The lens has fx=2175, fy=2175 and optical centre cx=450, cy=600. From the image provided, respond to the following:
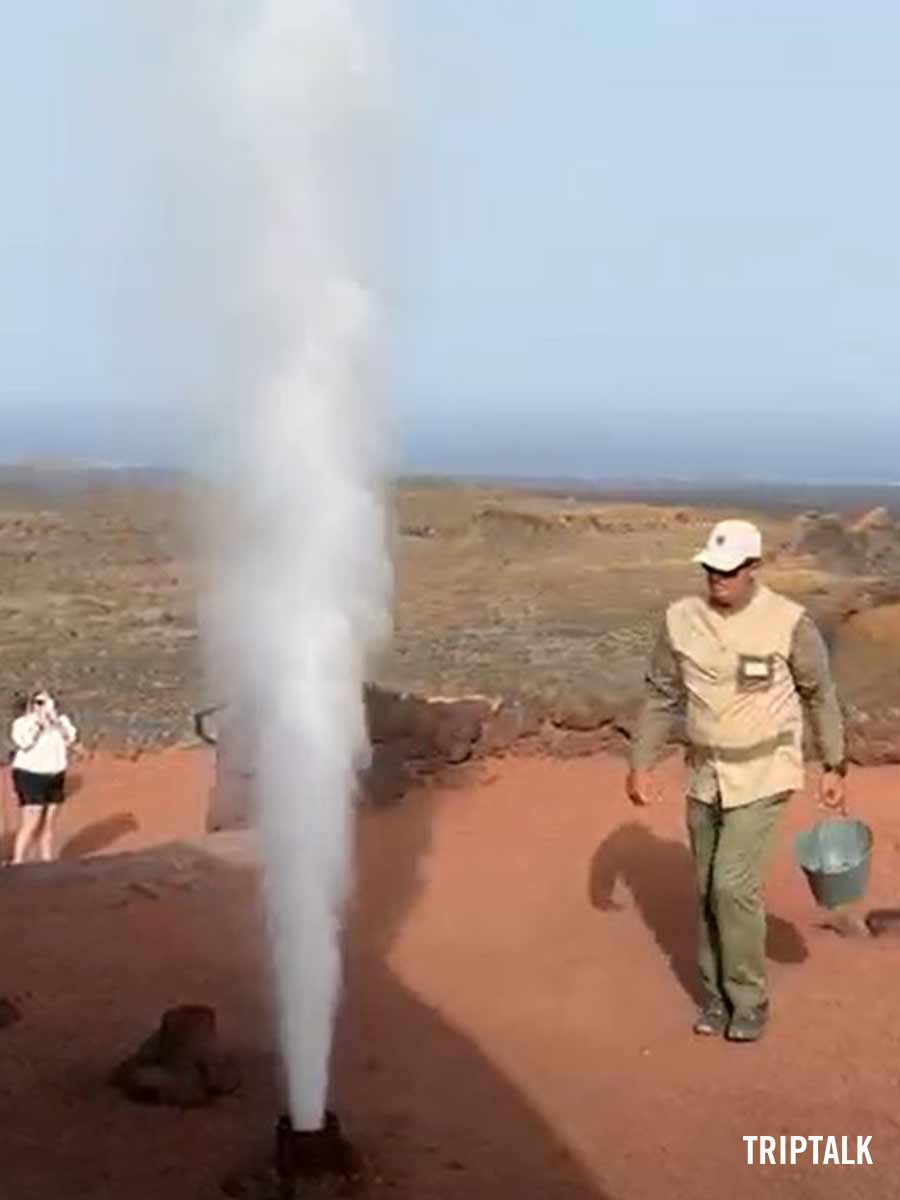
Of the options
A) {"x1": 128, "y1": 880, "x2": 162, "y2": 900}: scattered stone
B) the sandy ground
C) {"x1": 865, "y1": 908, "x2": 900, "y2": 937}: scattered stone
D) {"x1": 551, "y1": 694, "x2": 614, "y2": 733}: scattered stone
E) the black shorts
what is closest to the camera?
the sandy ground

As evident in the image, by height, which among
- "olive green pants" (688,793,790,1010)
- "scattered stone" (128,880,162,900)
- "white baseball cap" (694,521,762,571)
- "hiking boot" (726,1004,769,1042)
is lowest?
"scattered stone" (128,880,162,900)

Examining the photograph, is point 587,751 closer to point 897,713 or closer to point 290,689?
point 897,713

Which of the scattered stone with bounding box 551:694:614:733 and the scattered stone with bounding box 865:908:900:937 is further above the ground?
the scattered stone with bounding box 865:908:900:937

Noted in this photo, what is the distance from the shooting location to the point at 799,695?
255 inches

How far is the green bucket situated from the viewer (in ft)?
26.3

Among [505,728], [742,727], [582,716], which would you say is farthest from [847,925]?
[582,716]

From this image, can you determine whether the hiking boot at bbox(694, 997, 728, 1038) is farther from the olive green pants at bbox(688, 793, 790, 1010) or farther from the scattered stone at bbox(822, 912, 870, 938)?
the scattered stone at bbox(822, 912, 870, 938)

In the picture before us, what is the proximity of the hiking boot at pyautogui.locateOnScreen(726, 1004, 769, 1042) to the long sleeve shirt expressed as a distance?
0.79 metres

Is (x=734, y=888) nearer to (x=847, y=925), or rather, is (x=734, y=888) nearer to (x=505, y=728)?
(x=847, y=925)

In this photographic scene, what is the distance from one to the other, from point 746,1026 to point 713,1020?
5.6 inches

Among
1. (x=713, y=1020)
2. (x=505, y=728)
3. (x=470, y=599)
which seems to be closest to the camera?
(x=713, y=1020)

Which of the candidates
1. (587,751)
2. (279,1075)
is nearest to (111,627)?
(587,751)

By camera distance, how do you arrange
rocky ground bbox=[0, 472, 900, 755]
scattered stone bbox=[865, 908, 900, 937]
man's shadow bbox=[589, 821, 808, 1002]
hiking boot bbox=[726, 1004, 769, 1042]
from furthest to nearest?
rocky ground bbox=[0, 472, 900, 755], scattered stone bbox=[865, 908, 900, 937], man's shadow bbox=[589, 821, 808, 1002], hiking boot bbox=[726, 1004, 769, 1042]

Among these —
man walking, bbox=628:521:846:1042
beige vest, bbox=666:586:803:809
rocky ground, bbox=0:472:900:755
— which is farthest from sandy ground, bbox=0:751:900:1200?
rocky ground, bbox=0:472:900:755
